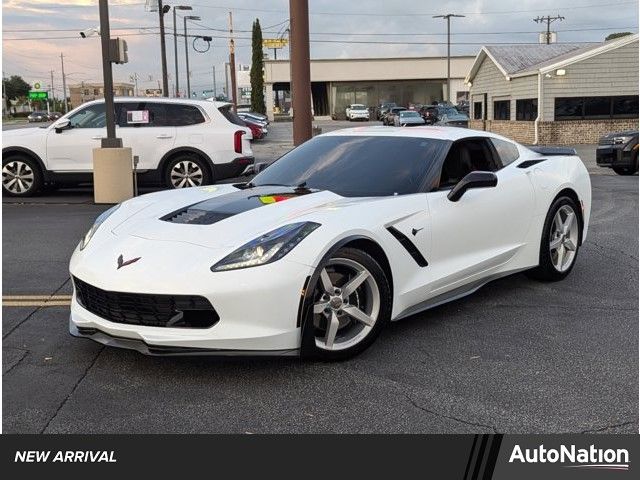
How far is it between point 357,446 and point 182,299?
124 cm

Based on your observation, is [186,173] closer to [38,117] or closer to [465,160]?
[465,160]

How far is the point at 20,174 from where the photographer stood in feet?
41.6

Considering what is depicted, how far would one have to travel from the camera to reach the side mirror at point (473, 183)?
4.94m

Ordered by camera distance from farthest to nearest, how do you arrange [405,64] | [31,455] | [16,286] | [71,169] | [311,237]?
[405,64] → [71,169] → [16,286] → [311,237] → [31,455]

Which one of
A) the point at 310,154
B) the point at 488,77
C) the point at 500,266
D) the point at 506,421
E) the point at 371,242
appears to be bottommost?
the point at 506,421

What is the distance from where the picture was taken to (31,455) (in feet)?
10.4

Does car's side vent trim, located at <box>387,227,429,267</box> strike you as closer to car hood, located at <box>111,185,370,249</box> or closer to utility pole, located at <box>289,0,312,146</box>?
car hood, located at <box>111,185,370,249</box>

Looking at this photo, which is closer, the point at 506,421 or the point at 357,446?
the point at 357,446

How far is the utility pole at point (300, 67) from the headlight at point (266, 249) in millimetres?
10077

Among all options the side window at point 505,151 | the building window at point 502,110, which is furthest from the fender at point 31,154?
the building window at point 502,110

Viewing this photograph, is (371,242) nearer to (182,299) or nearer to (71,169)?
(182,299)

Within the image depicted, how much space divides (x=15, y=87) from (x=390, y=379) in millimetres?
141236

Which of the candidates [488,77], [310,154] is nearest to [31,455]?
[310,154]

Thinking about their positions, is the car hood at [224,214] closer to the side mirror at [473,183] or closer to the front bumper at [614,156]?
the side mirror at [473,183]
